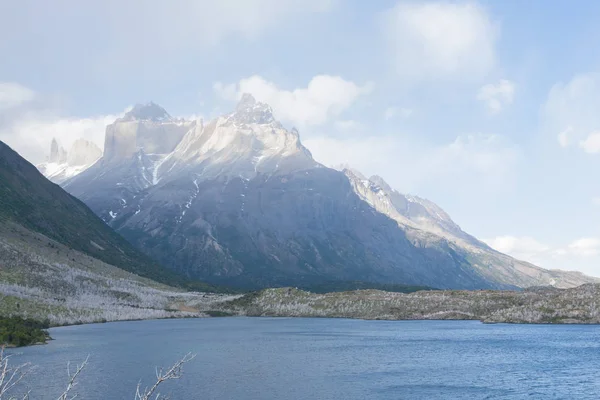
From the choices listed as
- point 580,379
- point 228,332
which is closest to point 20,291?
point 228,332

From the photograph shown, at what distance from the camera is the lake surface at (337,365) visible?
68812 mm

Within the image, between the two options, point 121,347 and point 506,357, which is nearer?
point 506,357

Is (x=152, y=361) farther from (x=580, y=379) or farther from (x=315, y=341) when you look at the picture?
(x=580, y=379)

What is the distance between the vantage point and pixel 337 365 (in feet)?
299

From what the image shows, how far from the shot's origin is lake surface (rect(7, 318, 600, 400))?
226 ft

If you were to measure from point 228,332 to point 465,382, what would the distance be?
94.9 meters

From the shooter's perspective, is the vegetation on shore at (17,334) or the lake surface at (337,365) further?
the vegetation on shore at (17,334)

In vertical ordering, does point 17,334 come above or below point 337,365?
above

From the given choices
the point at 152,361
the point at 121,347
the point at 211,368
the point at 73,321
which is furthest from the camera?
the point at 73,321

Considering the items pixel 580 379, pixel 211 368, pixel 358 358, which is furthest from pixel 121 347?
pixel 580 379

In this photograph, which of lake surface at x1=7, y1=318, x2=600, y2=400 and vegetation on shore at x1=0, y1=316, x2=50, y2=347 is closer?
lake surface at x1=7, y1=318, x2=600, y2=400

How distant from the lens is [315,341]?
428 feet

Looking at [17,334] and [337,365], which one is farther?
[17,334]

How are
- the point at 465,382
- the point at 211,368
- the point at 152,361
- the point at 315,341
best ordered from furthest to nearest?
the point at 315,341 → the point at 152,361 → the point at 211,368 → the point at 465,382
